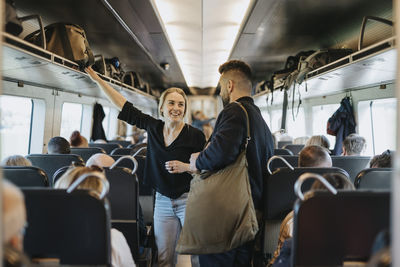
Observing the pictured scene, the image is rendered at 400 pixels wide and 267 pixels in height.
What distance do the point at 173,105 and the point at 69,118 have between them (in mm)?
3730

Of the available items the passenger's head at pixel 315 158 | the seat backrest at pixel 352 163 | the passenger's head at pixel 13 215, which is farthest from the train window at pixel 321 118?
the passenger's head at pixel 13 215

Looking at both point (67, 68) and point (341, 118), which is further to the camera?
point (341, 118)

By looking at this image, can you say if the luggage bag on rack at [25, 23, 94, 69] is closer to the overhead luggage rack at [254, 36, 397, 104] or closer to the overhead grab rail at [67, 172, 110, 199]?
the overhead grab rail at [67, 172, 110, 199]

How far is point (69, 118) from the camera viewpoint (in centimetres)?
552

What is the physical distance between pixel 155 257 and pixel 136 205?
121cm

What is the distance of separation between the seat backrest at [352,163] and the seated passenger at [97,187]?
2530mm

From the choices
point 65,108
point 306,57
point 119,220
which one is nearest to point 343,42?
point 306,57

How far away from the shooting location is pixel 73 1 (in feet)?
9.83

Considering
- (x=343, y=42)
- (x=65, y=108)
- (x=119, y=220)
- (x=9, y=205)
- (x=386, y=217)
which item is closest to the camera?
(x=9, y=205)

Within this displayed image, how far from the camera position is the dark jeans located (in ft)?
6.37

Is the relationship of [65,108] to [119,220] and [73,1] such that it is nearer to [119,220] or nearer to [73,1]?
[73,1]

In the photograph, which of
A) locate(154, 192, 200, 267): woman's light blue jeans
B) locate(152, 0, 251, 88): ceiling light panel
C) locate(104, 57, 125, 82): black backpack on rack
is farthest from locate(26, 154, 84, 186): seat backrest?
locate(104, 57, 125, 82): black backpack on rack

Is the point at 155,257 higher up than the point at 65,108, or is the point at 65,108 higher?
the point at 65,108

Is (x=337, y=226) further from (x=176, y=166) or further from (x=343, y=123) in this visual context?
(x=343, y=123)
